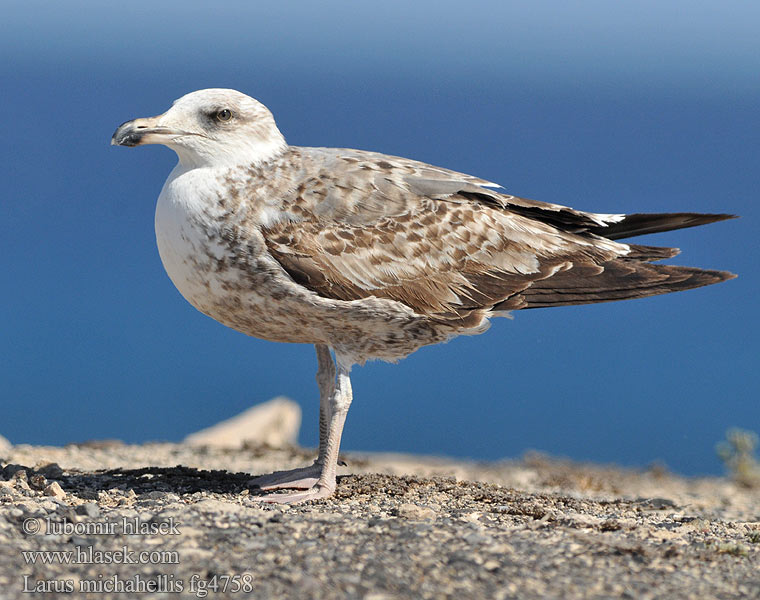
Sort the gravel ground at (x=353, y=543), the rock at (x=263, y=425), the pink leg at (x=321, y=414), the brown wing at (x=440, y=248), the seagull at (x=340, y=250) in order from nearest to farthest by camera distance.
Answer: the gravel ground at (x=353, y=543) < the seagull at (x=340, y=250) < the brown wing at (x=440, y=248) < the pink leg at (x=321, y=414) < the rock at (x=263, y=425)

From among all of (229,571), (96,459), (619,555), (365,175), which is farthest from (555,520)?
(96,459)

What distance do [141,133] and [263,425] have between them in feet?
35.5

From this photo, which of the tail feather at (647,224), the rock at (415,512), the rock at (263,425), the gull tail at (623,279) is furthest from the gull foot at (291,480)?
the rock at (263,425)

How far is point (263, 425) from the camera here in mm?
17703

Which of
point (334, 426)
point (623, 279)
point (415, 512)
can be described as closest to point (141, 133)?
point (334, 426)

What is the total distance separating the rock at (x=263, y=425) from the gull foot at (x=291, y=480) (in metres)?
8.12

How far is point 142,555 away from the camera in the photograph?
521 cm

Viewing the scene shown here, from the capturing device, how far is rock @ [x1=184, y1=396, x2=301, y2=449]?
17.1 metres

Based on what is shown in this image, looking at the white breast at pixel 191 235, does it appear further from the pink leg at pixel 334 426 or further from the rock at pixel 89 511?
the rock at pixel 89 511

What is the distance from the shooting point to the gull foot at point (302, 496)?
7535mm

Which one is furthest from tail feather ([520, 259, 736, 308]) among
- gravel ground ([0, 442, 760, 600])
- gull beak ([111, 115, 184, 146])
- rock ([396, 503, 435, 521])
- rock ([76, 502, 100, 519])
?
rock ([76, 502, 100, 519])

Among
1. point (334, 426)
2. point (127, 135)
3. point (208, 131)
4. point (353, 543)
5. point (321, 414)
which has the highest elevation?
point (208, 131)

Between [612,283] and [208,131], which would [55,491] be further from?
[612,283]

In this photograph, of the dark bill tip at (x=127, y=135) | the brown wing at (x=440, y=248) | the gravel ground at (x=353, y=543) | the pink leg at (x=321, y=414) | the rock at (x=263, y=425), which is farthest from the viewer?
the rock at (x=263, y=425)
